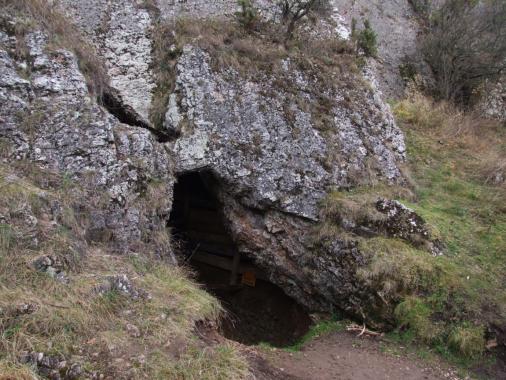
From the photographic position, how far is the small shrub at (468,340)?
6504mm

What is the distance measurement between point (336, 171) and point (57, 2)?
19.5 ft

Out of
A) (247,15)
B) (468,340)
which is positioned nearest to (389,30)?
(247,15)

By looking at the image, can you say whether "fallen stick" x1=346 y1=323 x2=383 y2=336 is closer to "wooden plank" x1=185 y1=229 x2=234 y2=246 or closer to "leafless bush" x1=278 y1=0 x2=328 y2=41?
"wooden plank" x1=185 y1=229 x2=234 y2=246

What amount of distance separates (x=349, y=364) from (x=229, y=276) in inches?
180

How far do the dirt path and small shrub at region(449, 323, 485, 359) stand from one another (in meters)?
0.40

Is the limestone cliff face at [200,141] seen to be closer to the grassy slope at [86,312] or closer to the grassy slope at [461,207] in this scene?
the grassy slope at [86,312]

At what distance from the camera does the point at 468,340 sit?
652 centimetres

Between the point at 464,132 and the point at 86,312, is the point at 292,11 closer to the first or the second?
the point at 464,132

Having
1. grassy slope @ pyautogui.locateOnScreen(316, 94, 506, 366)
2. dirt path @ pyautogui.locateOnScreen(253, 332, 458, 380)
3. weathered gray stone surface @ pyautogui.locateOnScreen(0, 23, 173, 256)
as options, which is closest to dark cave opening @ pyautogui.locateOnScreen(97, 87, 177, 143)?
weathered gray stone surface @ pyautogui.locateOnScreen(0, 23, 173, 256)

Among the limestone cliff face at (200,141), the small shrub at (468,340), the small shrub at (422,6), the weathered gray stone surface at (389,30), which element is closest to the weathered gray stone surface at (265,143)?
the limestone cliff face at (200,141)

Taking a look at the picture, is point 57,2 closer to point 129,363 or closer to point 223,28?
point 223,28

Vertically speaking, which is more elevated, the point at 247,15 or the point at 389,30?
the point at 389,30

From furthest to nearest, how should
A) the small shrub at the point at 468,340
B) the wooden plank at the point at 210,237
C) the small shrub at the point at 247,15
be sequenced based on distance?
the wooden plank at the point at 210,237 → the small shrub at the point at 247,15 → the small shrub at the point at 468,340

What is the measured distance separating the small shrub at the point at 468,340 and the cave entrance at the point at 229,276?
2957mm
